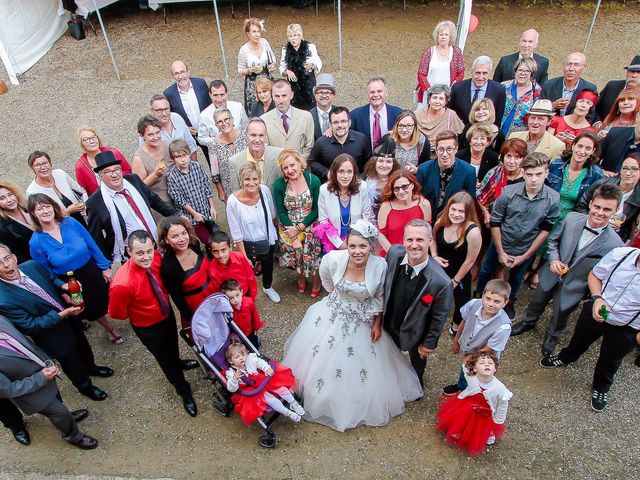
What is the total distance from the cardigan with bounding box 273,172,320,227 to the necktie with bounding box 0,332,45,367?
2.55m

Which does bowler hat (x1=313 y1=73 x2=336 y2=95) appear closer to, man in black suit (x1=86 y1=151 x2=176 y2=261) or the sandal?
man in black suit (x1=86 y1=151 x2=176 y2=261)

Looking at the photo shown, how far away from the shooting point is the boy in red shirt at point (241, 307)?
3.99 meters

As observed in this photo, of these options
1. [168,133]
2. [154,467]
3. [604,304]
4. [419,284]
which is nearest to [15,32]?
[168,133]

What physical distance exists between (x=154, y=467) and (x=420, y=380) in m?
2.44

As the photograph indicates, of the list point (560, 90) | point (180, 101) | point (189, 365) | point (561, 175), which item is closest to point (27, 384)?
point (189, 365)

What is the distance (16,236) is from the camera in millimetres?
4348

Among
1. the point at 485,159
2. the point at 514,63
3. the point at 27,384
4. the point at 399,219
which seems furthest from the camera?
the point at 514,63

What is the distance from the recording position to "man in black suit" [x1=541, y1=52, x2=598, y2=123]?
19.1 feet

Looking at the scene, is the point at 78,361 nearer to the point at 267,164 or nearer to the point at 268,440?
the point at 268,440

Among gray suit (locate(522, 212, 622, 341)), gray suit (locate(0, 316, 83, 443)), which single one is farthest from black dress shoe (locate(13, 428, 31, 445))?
gray suit (locate(522, 212, 622, 341))

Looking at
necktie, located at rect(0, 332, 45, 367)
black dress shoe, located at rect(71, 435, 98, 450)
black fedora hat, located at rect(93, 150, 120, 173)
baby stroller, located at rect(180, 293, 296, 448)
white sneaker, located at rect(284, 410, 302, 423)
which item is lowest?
black dress shoe, located at rect(71, 435, 98, 450)

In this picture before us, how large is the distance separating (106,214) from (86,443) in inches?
82.0

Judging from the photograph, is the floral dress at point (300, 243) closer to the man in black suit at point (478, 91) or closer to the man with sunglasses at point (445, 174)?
the man with sunglasses at point (445, 174)

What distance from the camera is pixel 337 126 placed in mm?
5000
